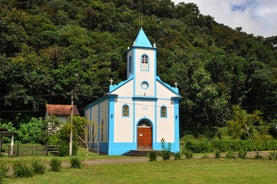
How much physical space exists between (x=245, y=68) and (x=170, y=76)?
50.5 ft

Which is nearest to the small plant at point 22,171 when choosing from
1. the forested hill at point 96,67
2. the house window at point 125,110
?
the house window at point 125,110

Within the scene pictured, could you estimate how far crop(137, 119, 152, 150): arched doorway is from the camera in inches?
1426

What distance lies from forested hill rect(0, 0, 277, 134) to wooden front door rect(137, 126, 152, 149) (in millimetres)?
18038

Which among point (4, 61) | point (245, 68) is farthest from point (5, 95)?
point (245, 68)

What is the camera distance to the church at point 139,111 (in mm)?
35594

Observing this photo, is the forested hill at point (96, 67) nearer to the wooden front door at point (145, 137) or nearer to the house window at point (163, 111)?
→ the house window at point (163, 111)

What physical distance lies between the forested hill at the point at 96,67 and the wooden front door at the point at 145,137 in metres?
18.0

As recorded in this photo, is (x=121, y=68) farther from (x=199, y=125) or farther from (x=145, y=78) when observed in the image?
(x=145, y=78)

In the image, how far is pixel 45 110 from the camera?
52.9 meters

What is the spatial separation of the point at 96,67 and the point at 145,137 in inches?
927

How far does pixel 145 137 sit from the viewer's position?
120 feet

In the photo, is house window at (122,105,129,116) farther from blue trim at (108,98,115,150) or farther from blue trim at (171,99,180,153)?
blue trim at (171,99,180,153)

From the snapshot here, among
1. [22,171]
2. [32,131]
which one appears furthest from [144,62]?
[22,171]

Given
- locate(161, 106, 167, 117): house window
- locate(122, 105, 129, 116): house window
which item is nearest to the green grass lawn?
locate(122, 105, 129, 116): house window
